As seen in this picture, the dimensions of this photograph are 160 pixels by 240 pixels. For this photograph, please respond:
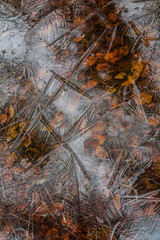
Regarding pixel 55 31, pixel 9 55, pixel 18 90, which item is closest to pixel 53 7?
pixel 55 31

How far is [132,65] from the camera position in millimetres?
1618

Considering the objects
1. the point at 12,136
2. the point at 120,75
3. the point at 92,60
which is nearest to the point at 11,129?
the point at 12,136

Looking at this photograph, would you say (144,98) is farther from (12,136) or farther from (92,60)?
(12,136)

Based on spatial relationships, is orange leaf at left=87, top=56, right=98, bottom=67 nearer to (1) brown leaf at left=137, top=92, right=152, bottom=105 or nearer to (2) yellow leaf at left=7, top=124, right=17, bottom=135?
(1) brown leaf at left=137, top=92, right=152, bottom=105

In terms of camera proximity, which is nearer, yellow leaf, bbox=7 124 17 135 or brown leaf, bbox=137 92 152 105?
brown leaf, bbox=137 92 152 105

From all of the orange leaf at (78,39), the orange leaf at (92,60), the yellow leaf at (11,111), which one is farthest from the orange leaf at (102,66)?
the yellow leaf at (11,111)

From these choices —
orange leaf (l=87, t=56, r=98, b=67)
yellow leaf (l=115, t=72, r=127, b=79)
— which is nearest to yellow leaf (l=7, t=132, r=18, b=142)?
orange leaf (l=87, t=56, r=98, b=67)

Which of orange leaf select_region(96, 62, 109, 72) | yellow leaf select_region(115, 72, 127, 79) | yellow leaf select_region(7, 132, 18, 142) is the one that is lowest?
yellow leaf select_region(115, 72, 127, 79)

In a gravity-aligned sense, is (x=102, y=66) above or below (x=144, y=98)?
above

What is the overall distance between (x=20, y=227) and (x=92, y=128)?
1.14 metres

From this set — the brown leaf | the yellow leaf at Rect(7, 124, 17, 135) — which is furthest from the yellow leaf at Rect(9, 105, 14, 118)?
the brown leaf

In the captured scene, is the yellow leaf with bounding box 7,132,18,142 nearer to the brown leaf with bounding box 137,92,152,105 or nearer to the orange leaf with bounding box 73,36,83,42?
the orange leaf with bounding box 73,36,83,42

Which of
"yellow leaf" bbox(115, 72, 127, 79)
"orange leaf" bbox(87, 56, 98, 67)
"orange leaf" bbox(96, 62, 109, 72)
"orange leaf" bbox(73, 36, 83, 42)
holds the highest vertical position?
"orange leaf" bbox(73, 36, 83, 42)

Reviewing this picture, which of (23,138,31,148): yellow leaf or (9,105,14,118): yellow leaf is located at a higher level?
(9,105,14,118): yellow leaf
